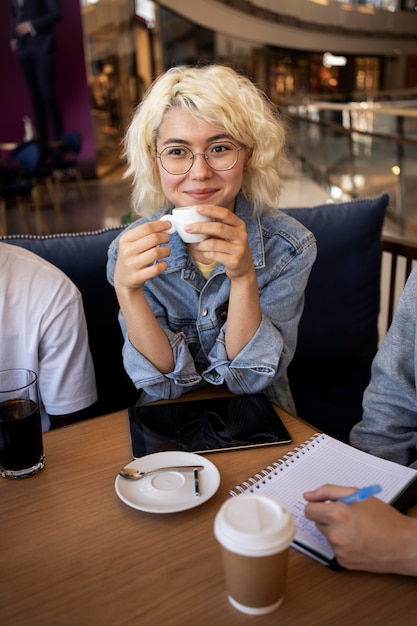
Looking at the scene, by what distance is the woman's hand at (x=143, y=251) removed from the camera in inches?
46.1

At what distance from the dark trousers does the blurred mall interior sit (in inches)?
27.1

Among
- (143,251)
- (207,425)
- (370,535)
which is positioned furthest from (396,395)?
(143,251)

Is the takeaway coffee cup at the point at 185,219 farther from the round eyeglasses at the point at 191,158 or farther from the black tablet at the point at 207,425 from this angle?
the black tablet at the point at 207,425

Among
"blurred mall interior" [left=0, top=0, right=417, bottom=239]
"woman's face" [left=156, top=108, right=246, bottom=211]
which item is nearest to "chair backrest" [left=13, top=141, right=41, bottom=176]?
"blurred mall interior" [left=0, top=0, right=417, bottom=239]

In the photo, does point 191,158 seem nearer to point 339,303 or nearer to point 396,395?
point 396,395

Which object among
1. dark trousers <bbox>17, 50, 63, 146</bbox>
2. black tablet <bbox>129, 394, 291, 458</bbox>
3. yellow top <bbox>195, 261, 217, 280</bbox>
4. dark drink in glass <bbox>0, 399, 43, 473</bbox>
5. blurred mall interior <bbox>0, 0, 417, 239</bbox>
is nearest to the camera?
dark drink in glass <bbox>0, 399, 43, 473</bbox>

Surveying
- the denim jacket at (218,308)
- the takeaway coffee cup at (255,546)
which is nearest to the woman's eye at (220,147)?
the denim jacket at (218,308)

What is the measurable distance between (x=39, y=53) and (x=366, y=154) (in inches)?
209

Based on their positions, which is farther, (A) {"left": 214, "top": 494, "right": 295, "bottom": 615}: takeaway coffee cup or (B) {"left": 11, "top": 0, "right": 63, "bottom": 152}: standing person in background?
(B) {"left": 11, "top": 0, "right": 63, "bottom": 152}: standing person in background

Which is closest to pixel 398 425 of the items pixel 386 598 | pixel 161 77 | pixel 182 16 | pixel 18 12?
pixel 386 598

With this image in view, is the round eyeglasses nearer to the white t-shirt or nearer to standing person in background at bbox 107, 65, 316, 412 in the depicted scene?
standing person in background at bbox 107, 65, 316, 412

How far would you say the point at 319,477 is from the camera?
0.99 meters

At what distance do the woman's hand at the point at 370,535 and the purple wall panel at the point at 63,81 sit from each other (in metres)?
9.56

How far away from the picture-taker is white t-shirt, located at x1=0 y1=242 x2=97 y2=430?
4.58ft
